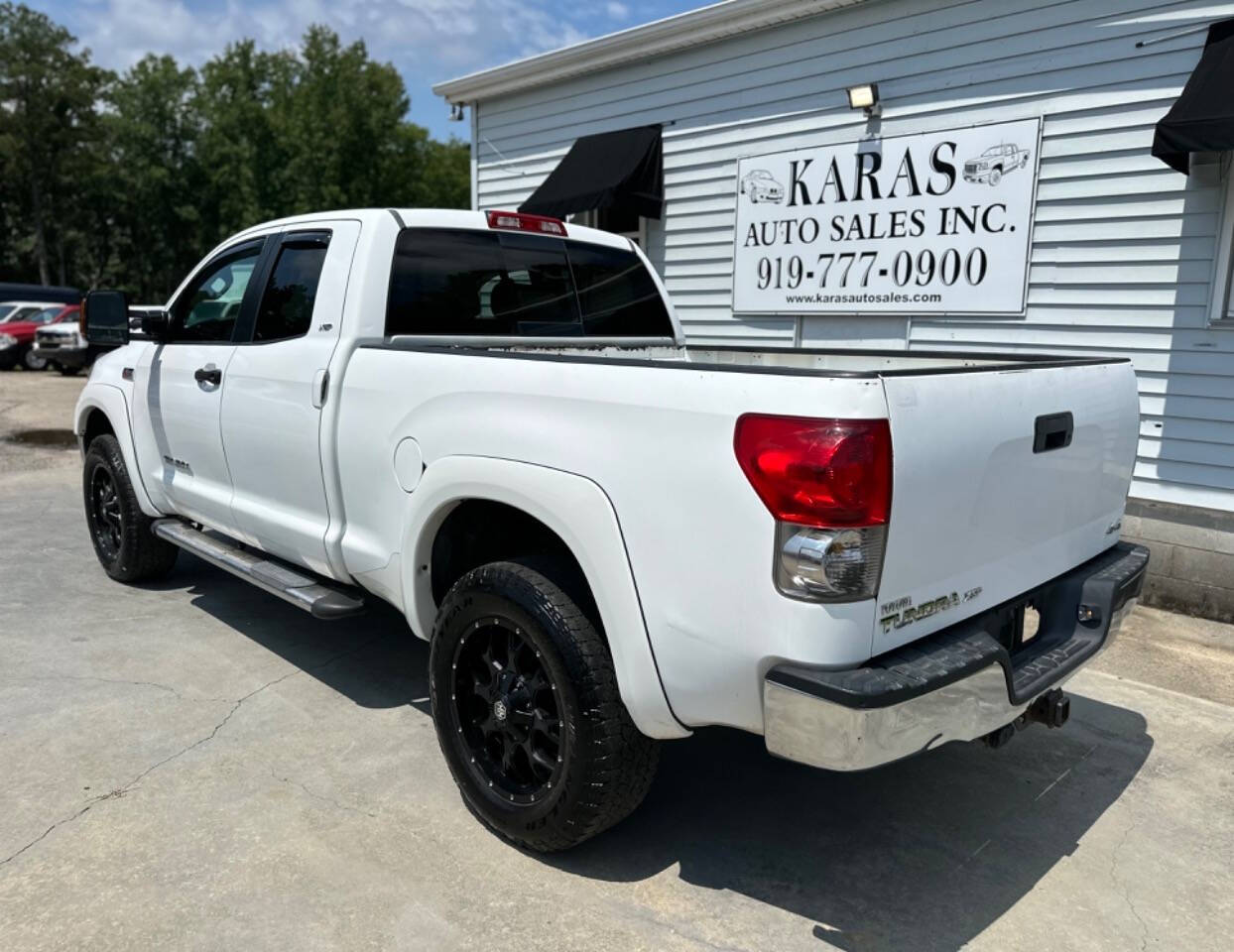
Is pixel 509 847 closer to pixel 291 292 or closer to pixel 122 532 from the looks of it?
pixel 291 292

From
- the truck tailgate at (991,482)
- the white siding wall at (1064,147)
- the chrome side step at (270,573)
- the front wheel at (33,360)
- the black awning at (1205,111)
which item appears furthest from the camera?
the front wheel at (33,360)

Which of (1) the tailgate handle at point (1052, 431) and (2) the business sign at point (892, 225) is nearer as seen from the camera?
(1) the tailgate handle at point (1052, 431)

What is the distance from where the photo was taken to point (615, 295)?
457 cm

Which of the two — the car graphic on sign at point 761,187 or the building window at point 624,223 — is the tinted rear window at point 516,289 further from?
the building window at point 624,223

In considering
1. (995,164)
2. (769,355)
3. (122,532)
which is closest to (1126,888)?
(769,355)

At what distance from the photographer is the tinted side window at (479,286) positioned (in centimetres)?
373

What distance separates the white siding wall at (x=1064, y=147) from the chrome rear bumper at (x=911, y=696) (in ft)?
13.1

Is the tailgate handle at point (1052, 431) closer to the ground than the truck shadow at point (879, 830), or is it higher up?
higher up

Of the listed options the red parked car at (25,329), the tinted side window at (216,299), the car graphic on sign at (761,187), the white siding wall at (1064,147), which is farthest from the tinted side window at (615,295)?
the red parked car at (25,329)

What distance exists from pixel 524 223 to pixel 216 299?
1640mm

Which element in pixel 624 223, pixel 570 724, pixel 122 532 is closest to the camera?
pixel 570 724

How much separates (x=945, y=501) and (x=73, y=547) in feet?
20.3

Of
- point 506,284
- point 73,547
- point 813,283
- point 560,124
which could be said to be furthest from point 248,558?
point 560,124

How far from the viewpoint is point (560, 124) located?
9.94m
